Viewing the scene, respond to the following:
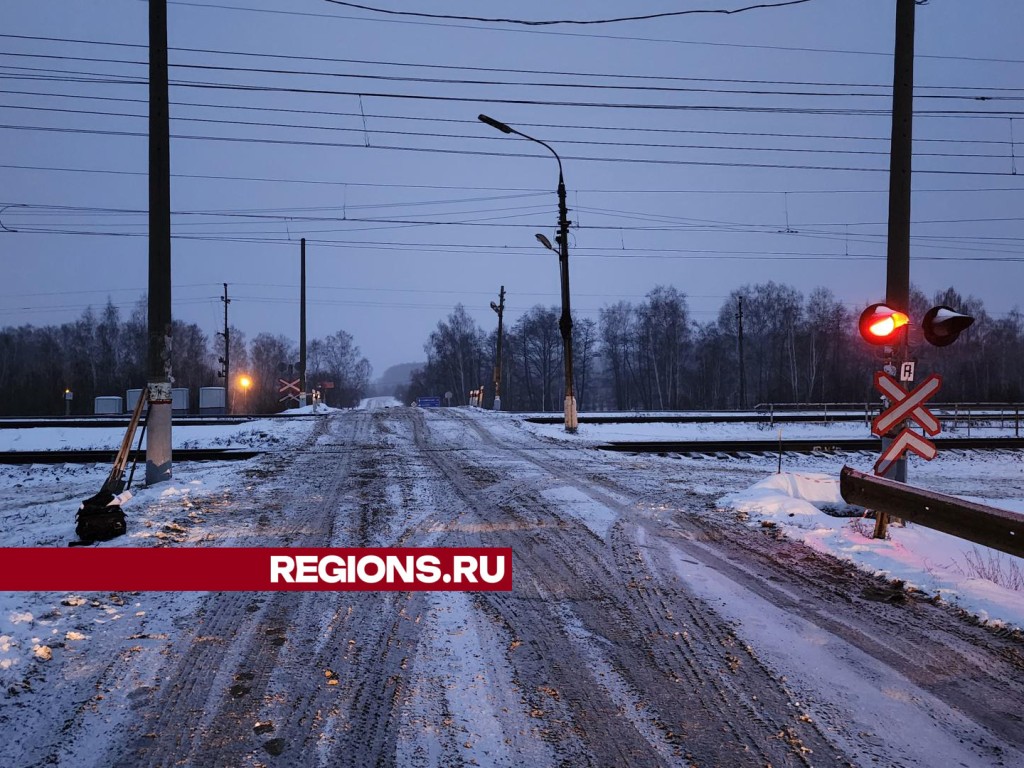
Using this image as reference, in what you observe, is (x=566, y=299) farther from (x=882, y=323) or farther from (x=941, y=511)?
(x=941, y=511)

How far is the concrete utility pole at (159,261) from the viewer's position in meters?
9.72

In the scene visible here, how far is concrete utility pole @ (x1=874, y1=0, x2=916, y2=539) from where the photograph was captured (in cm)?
805

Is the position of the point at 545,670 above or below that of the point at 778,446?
above

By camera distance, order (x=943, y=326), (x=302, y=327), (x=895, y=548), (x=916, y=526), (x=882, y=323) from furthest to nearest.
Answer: (x=302, y=327) → (x=916, y=526) → (x=882, y=323) → (x=943, y=326) → (x=895, y=548)

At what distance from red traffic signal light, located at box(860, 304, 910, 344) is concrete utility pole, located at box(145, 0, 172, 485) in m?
10.2

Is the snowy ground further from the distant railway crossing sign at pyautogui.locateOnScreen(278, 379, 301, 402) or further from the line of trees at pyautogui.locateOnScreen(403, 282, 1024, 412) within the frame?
the line of trees at pyautogui.locateOnScreen(403, 282, 1024, 412)

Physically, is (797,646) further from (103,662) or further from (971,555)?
(103,662)

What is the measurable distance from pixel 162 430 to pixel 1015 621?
34.8ft

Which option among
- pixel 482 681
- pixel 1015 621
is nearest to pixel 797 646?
pixel 1015 621

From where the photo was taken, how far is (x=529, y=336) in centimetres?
8838

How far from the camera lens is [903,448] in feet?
25.2

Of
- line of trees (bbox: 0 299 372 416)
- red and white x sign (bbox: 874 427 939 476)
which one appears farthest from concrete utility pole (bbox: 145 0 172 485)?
line of trees (bbox: 0 299 372 416)

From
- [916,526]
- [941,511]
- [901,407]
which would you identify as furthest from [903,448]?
[941,511]


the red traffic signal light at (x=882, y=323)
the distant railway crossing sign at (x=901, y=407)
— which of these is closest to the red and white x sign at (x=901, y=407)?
the distant railway crossing sign at (x=901, y=407)
